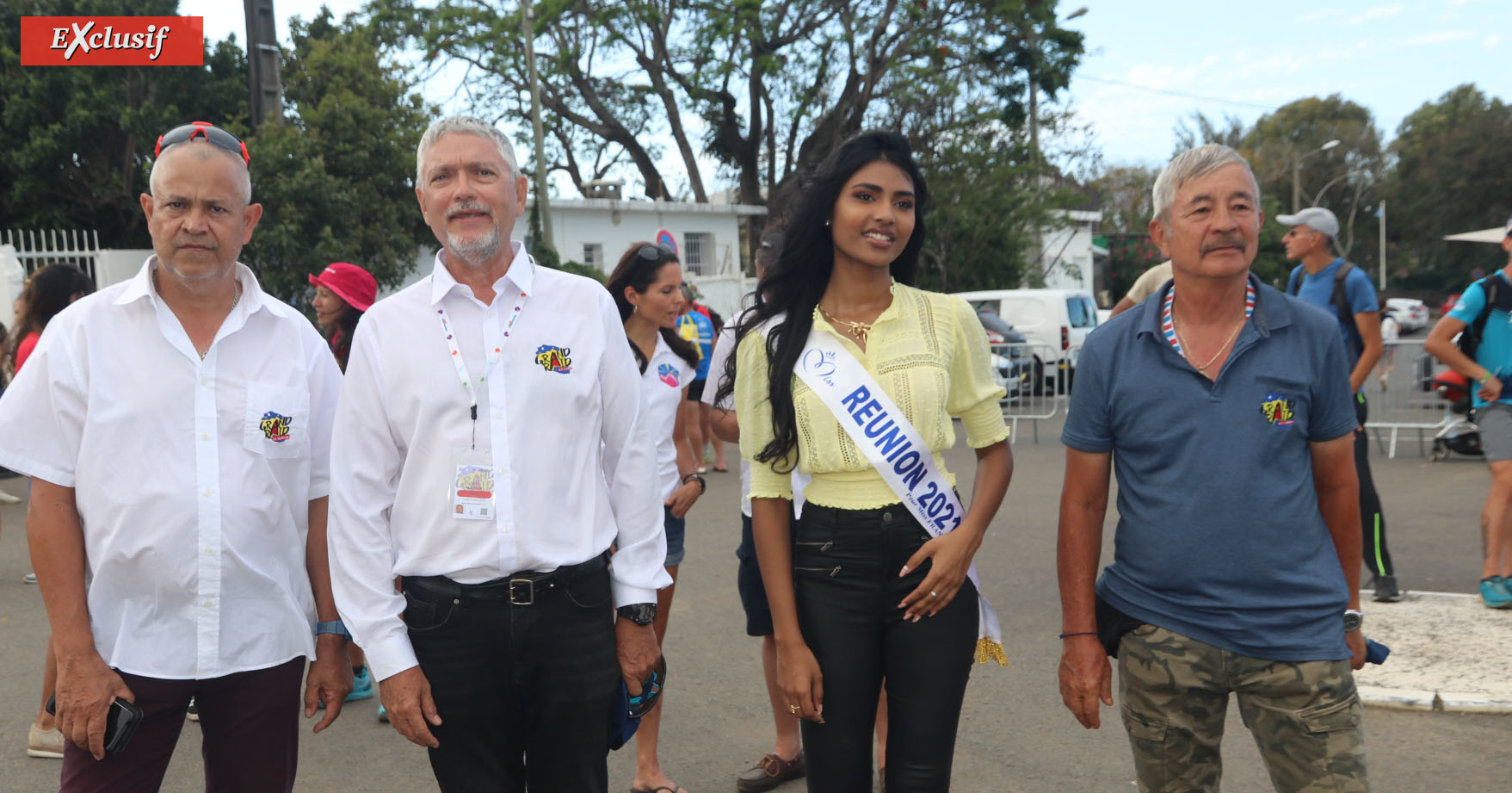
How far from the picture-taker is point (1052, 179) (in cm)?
3195

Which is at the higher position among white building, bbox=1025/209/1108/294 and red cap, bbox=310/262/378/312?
white building, bbox=1025/209/1108/294

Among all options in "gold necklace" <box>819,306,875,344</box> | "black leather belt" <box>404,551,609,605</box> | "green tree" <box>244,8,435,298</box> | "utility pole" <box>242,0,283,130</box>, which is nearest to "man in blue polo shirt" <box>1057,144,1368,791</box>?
"gold necklace" <box>819,306,875,344</box>

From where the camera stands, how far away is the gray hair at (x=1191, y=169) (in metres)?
2.69

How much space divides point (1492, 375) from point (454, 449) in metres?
5.34

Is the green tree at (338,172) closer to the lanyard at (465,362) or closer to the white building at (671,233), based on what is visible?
the white building at (671,233)

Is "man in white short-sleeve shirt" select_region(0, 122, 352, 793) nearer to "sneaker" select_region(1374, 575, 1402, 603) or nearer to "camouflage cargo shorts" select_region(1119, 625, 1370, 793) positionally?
"camouflage cargo shorts" select_region(1119, 625, 1370, 793)

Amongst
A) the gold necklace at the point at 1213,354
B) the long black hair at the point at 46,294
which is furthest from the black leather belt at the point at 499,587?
the long black hair at the point at 46,294

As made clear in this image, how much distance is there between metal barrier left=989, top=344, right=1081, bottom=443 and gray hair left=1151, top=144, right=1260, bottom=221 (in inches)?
403

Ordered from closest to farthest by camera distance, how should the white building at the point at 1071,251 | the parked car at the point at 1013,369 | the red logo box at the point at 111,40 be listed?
1. the parked car at the point at 1013,369
2. the red logo box at the point at 111,40
3. the white building at the point at 1071,251

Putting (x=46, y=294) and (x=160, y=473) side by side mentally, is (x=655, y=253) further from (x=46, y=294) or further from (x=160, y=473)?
(x=46, y=294)

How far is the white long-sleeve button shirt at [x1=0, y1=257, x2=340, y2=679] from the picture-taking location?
2.52m

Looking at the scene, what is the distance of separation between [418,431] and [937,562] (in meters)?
1.23

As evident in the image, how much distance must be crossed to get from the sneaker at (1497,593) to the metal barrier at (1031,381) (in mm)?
7347

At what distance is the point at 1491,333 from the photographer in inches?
222
